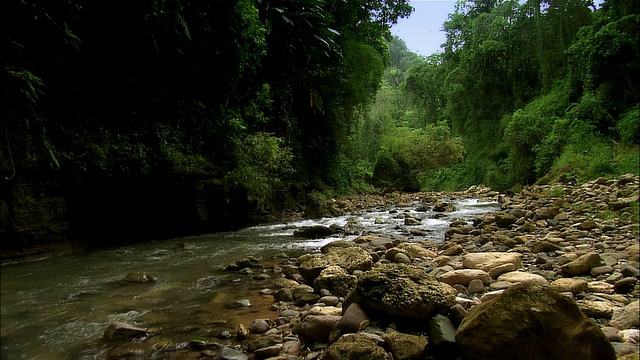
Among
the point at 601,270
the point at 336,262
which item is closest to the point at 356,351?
the point at 336,262

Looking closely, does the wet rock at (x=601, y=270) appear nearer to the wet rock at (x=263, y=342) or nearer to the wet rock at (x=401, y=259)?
the wet rock at (x=401, y=259)

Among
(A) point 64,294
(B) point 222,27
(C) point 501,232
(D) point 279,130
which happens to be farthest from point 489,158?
(A) point 64,294

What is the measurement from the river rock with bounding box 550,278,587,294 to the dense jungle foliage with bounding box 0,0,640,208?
1.61 m

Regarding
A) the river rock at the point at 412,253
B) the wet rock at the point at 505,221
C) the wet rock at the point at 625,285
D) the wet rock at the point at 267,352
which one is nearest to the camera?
the wet rock at the point at 267,352

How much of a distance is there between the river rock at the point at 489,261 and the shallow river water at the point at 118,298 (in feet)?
6.07

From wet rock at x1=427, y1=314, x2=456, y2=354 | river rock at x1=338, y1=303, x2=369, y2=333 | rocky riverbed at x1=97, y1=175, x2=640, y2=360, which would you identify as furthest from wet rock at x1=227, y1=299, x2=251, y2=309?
wet rock at x1=427, y1=314, x2=456, y2=354

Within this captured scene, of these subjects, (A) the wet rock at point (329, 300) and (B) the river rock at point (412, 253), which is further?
(B) the river rock at point (412, 253)

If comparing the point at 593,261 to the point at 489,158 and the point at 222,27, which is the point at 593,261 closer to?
the point at 222,27

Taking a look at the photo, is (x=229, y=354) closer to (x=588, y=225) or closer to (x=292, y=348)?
(x=292, y=348)

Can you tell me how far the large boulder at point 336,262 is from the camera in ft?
11.3

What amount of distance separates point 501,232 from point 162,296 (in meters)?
4.83

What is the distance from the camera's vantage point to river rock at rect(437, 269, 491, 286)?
2.68 m

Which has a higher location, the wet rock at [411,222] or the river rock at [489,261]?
the river rock at [489,261]

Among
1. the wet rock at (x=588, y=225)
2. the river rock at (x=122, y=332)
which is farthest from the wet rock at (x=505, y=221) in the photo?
the river rock at (x=122, y=332)
